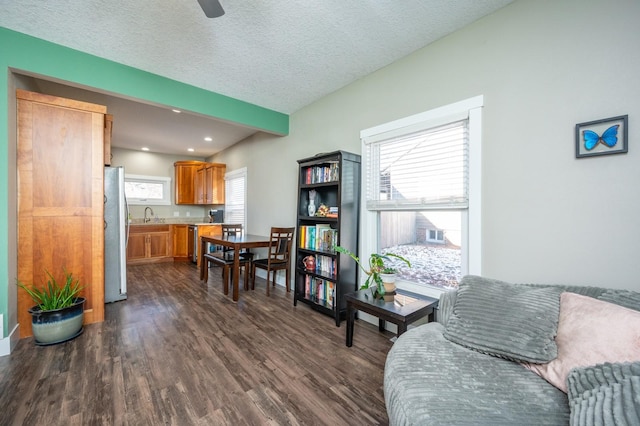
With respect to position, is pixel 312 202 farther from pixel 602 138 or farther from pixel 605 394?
pixel 605 394

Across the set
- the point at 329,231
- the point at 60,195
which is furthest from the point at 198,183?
the point at 329,231

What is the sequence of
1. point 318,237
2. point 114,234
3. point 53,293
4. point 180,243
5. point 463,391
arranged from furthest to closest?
point 180,243 < point 114,234 < point 318,237 < point 53,293 < point 463,391

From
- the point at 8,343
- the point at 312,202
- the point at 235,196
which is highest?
the point at 235,196

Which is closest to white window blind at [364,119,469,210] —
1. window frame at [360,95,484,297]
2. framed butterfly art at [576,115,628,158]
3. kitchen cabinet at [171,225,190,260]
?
window frame at [360,95,484,297]

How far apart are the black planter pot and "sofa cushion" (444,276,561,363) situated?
307cm

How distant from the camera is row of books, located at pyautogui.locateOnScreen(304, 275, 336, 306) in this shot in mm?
3021

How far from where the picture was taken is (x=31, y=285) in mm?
2416

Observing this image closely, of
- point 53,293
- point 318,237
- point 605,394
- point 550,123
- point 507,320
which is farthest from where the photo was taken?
point 318,237

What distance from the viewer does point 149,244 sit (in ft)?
18.7

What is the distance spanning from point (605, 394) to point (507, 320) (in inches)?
20.0

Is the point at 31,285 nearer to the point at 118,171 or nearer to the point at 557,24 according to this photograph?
the point at 118,171

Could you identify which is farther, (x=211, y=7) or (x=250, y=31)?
(x=250, y=31)

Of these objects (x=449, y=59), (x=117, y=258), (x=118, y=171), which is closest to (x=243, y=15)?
(x=449, y=59)

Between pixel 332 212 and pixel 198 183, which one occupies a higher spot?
pixel 198 183
